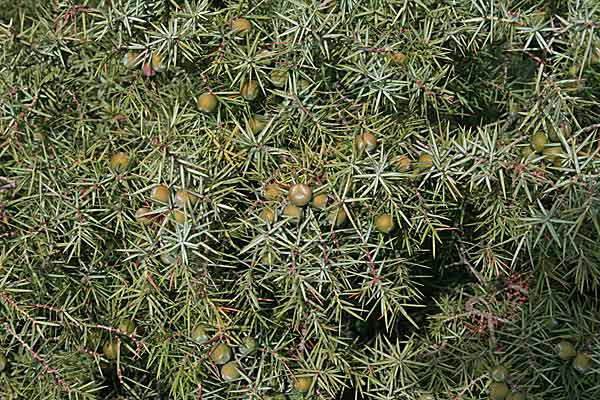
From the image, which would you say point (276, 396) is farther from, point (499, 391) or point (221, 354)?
point (499, 391)

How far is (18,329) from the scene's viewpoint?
64.4 inches

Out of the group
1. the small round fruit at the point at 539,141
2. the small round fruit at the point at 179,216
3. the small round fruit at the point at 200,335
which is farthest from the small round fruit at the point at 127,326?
the small round fruit at the point at 539,141

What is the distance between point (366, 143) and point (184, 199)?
0.35 metres

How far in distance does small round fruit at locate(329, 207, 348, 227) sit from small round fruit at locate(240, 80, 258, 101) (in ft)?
0.89

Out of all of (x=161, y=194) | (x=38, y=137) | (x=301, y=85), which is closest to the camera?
(x=161, y=194)

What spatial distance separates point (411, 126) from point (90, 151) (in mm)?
661

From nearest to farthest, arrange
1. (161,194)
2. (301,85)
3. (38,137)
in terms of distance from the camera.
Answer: (161,194), (301,85), (38,137)

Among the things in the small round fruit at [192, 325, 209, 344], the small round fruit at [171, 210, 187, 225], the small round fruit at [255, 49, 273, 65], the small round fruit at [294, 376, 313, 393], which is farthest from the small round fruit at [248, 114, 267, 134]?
the small round fruit at [294, 376, 313, 393]

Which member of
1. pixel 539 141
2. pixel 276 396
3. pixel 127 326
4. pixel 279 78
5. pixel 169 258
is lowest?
pixel 276 396

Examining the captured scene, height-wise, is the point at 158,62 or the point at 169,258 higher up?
Answer: the point at 158,62

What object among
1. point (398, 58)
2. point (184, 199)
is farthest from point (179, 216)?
point (398, 58)

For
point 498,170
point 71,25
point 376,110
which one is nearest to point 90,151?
point 71,25

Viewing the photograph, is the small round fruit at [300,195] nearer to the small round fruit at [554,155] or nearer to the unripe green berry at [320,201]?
the unripe green berry at [320,201]

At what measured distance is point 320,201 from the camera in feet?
4.65
